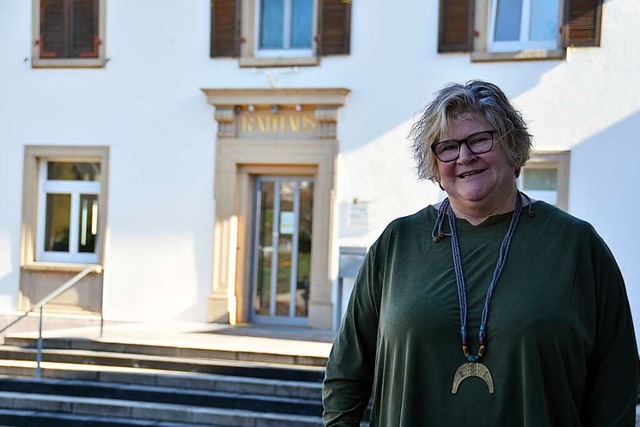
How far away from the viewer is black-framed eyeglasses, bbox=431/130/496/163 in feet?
6.31

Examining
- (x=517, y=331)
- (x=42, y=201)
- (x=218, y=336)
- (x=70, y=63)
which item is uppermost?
(x=70, y=63)

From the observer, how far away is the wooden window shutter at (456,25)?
31.5ft

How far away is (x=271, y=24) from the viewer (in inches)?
409

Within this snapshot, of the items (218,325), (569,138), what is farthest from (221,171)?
(569,138)

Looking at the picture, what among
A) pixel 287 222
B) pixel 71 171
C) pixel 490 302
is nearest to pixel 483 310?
pixel 490 302

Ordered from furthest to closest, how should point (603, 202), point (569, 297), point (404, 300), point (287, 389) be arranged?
point (603, 202)
point (287, 389)
point (404, 300)
point (569, 297)

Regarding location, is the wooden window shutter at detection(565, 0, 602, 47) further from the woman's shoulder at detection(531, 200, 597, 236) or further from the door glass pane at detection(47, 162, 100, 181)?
the woman's shoulder at detection(531, 200, 597, 236)

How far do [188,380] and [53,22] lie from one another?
5381 mm

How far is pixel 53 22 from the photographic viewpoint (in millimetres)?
10836

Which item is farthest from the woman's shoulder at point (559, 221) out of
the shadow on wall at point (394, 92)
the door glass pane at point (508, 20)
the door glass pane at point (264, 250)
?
the door glass pane at point (264, 250)

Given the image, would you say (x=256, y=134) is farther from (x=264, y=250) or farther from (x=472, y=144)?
(x=472, y=144)

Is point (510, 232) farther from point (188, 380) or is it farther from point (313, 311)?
point (313, 311)

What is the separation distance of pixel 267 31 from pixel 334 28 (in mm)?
920

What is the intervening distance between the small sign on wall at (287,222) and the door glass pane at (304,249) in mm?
119
